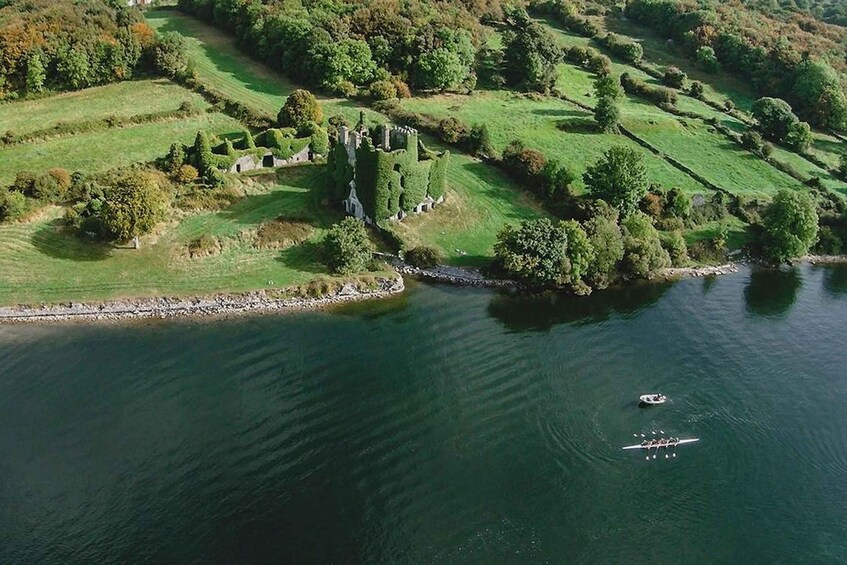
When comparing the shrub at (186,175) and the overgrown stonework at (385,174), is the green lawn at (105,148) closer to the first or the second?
the shrub at (186,175)

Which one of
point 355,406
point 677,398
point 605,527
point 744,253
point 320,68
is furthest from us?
point 320,68

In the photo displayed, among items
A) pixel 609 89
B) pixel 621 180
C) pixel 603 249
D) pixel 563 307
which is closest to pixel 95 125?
pixel 563 307

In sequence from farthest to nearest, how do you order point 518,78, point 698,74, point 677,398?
point 698,74 < point 518,78 < point 677,398

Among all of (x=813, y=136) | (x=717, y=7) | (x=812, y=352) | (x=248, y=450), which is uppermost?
(x=717, y=7)

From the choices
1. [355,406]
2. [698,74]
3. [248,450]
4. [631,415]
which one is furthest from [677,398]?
[698,74]

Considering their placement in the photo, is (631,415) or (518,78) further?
(518,78)

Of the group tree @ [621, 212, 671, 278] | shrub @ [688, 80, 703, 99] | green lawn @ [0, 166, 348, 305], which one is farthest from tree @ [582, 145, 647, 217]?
shrub @ [688, 80, 703, 99]

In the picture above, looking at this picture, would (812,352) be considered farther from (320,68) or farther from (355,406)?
(320,68)
